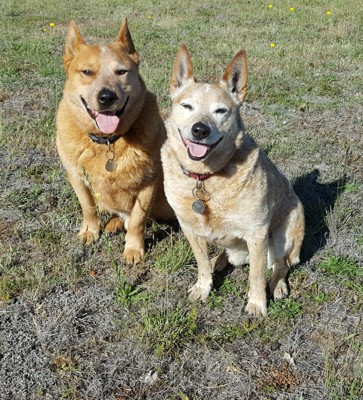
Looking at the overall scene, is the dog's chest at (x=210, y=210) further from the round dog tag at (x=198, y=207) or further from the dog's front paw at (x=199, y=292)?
the dog's front paw at (x=199, y=292)

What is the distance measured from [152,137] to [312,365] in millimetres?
2081

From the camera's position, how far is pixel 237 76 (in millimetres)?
3096

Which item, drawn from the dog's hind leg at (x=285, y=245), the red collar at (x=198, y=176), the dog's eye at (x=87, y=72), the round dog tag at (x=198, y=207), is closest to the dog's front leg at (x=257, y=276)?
the dog's hind leg at (x=285, y=245)

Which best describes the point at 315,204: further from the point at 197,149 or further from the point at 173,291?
the point at 197,149

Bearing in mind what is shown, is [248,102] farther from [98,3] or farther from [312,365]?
[98,3]

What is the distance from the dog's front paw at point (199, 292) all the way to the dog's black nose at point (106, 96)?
5.04ft

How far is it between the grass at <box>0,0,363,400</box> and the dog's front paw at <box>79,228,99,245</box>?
76mm

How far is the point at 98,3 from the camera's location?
14250 millimetres

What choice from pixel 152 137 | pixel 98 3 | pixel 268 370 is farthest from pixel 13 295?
pixel 98 3

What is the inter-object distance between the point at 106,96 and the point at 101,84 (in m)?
0.14

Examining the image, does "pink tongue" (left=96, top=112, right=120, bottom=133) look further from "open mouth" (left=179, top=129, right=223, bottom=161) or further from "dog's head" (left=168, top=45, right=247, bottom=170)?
"open mouth" (left=179, top=129, right=223, bottom=161)

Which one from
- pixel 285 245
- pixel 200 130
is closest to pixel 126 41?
pixel 200 130

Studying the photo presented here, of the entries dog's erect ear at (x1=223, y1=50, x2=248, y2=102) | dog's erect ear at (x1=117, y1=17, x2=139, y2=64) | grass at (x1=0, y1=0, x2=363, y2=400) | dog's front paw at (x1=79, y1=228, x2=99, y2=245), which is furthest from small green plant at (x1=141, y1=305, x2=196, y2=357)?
dog's erect ear at (x1=117, y1=17, x2=139, y2=64)

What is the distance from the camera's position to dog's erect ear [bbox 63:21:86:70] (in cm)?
355
